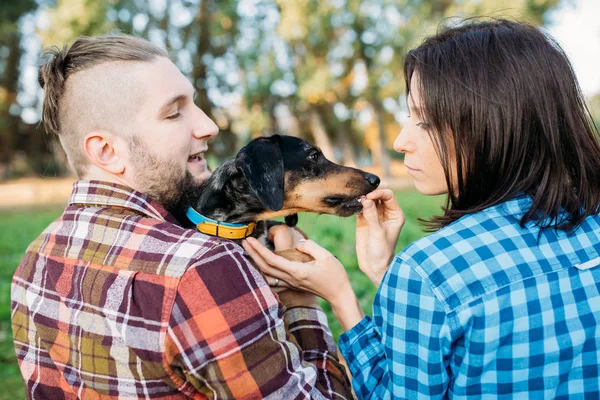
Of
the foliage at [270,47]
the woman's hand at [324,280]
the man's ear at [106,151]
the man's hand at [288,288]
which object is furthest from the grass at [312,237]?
the foliage at [270,47]

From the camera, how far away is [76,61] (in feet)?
6.46

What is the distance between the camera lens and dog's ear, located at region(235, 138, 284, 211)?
267 cm

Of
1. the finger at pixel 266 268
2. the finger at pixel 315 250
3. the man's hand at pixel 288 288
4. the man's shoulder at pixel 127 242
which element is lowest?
the man's hand at pixel 288 288

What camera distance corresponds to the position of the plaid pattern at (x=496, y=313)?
4.42 feet

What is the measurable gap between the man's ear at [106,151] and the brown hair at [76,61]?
0.28ft

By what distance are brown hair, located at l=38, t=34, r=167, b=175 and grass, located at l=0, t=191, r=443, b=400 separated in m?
1.38

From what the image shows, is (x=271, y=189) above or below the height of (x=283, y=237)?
above

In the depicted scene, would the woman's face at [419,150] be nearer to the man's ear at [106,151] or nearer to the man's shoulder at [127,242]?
the man's shoulder at [127,242]

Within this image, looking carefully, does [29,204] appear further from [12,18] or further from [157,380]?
[157,380]

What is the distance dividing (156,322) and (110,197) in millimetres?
560

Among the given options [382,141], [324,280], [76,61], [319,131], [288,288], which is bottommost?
[382,141]

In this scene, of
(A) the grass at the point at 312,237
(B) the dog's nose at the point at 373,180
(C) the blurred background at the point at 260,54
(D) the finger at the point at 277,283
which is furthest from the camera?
(C) the blurred background at the point at 260,54

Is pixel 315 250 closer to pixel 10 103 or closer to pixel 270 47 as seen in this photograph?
pixel 270 47

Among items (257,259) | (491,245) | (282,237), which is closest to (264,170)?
(282,237)
